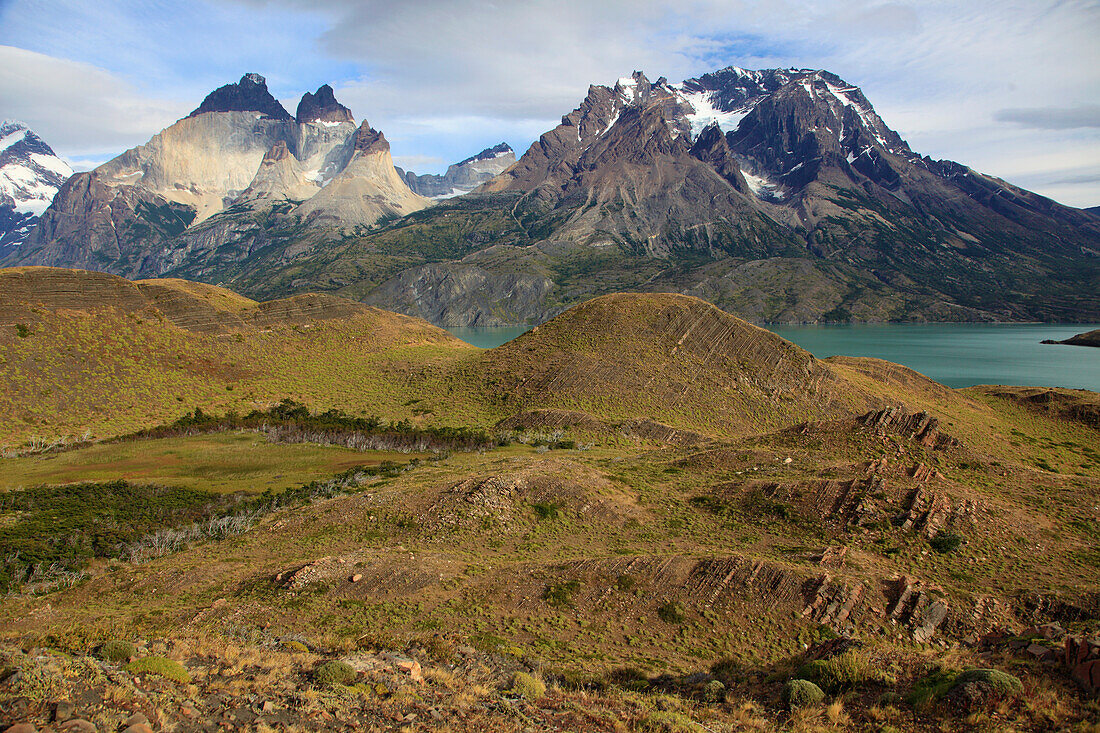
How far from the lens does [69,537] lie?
32.3 m

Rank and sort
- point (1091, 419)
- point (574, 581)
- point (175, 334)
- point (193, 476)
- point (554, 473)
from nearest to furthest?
point (574, 581) → point (554, 473) → point (193, 476) → point (1091, 419) → point (175, 334)

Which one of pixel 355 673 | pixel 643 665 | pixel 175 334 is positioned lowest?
pixel 643 665

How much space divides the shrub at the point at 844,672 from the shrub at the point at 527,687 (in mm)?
7744

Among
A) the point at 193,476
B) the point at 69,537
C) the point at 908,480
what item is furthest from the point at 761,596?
the point at 193,476

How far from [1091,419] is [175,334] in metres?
112

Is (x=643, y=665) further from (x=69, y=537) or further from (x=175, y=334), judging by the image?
(x=175, y=334)

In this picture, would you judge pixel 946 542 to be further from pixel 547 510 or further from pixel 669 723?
pixel 547 510

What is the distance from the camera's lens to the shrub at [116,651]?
15680mm

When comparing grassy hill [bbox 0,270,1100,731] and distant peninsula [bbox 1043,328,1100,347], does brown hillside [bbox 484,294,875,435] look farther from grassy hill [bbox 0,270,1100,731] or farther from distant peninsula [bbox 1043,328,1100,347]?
distant peninsula [bbox 1043,328,1100,347]

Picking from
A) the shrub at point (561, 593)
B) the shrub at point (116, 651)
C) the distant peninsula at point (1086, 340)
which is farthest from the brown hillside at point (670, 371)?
the distant peninsula at point (1086, 340)

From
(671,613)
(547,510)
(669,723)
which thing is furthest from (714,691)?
(547,510)

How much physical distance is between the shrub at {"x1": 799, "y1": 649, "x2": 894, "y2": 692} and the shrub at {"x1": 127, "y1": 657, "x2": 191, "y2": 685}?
17145mm

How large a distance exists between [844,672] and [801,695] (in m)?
1.62

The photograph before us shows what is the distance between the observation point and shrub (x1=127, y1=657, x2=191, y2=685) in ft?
48.7
